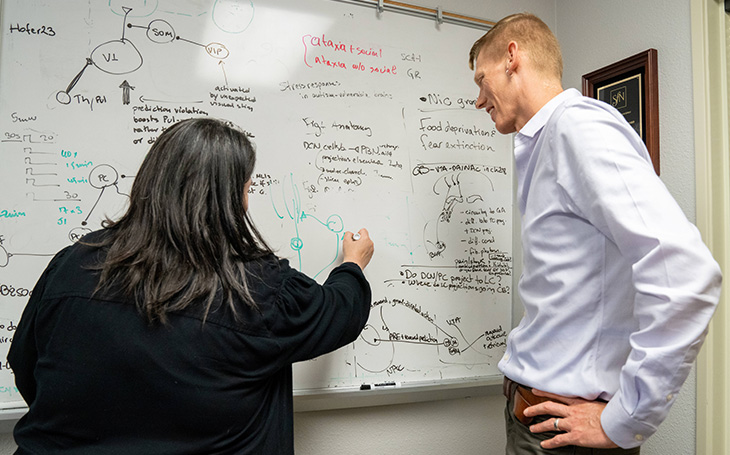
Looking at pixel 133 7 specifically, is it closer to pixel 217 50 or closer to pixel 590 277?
pixel 217 50

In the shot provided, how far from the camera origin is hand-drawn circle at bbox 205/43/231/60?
136cm

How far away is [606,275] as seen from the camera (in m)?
0.88

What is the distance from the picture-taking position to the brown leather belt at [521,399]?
974 millimetres

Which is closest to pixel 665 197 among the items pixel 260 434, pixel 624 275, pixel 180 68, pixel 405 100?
pixel 624 275

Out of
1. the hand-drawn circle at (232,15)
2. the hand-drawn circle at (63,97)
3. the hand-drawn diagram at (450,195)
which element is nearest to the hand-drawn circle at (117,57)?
the hand-drawn circle at (63,97)

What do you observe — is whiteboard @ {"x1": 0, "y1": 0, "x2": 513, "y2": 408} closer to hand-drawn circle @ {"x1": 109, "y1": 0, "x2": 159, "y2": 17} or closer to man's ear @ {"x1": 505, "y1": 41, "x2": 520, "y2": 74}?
hand-drawn circle @ {"x1": 109, "y1": 0, "x2": 159, "y2": 17}

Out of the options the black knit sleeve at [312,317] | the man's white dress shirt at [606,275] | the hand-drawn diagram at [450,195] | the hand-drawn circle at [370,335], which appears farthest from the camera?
the hand-drawn diagram at [450,195]

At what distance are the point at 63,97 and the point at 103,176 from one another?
23 centimetres

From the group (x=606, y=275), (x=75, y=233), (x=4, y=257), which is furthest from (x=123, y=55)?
(x=606, y=275)

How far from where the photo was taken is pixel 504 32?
46.6 inches

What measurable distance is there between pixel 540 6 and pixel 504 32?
0.93 m

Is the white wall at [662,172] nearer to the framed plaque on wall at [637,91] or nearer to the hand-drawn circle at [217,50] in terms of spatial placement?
the framed plaque on wall at [637,91]

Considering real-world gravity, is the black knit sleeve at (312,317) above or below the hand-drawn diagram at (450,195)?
below

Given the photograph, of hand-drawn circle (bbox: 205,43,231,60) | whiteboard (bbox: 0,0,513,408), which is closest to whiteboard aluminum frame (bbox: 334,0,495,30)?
whiteboard (bbox: 0,0,513,408)
